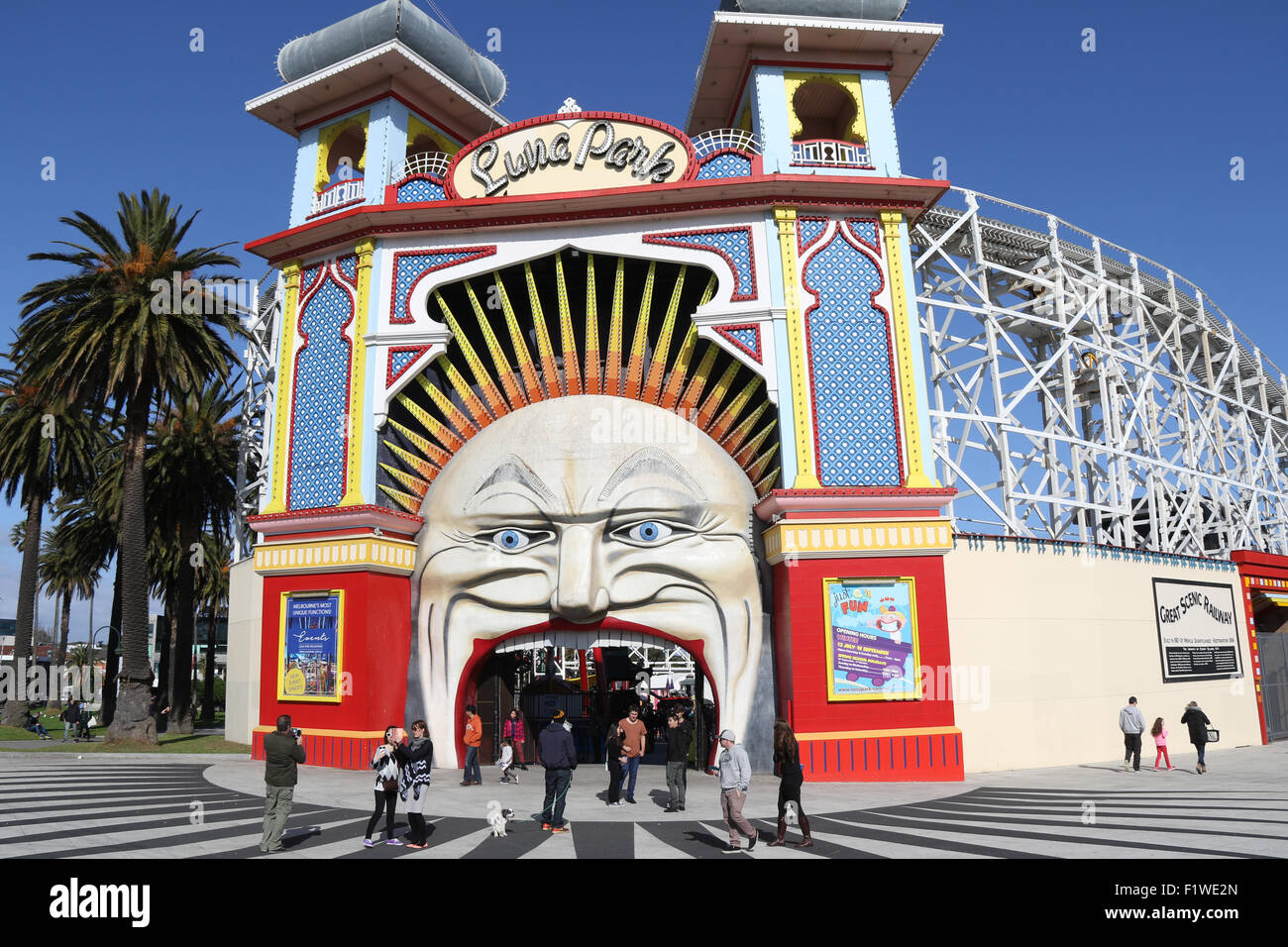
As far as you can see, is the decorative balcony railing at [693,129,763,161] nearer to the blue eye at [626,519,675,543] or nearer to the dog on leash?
the blue eye at [626,519,675,543]

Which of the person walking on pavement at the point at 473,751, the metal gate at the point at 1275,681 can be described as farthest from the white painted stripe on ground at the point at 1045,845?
the metal gate at the point at 1275,681

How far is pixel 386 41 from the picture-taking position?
22.5 metres

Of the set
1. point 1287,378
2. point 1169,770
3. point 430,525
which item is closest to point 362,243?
point 430,525

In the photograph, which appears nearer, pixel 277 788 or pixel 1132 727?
pixel 277 788

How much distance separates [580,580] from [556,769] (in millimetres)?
7393

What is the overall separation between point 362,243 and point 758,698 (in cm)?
1457

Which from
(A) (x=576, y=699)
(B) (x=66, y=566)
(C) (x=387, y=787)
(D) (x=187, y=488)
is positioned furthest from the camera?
(B) (x=66, y=566)

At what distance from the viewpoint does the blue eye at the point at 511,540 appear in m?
20.4

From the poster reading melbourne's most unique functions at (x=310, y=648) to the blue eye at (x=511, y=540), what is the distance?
3810 millimetres

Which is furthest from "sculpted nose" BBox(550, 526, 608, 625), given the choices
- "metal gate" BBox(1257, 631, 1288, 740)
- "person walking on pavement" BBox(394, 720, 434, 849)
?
"metal gate" BBox(1257, 631, 1288, 740)

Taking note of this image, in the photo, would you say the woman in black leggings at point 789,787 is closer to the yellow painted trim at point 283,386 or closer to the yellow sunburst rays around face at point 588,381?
the yellow sunburst rays around face at point 588,381

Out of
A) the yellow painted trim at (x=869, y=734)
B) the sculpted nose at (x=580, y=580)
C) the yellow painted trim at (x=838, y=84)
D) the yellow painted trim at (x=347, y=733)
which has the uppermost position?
the yellow painted trim at (x=838, y=84)

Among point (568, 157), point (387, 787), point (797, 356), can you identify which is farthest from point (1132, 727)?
point (568, 157)

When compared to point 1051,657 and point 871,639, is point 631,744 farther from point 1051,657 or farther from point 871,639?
point 1051,657
